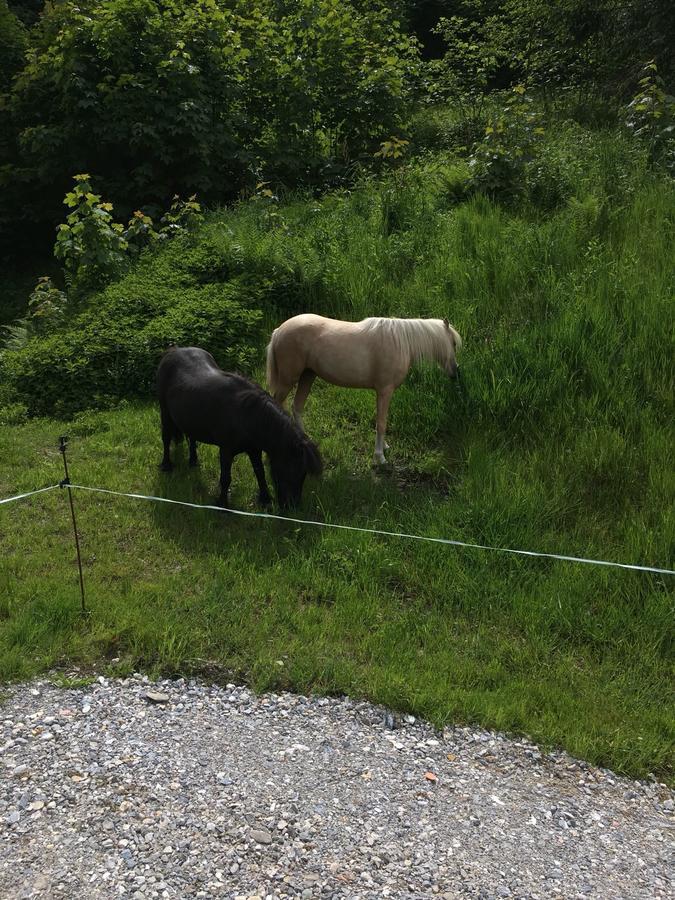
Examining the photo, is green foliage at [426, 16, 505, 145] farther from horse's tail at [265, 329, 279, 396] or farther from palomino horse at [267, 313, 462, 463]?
horse's tail at [265, 329, 279, 396]

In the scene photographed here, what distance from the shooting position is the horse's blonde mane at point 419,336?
6895mm

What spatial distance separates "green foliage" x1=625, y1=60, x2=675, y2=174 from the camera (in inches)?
413

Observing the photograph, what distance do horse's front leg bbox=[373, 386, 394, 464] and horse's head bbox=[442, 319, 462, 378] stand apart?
71 centimetres

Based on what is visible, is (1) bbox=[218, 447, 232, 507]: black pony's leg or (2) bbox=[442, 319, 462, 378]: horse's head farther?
(2) bbox=[442, 319, 462, 378]: horse's head

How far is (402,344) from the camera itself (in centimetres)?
689

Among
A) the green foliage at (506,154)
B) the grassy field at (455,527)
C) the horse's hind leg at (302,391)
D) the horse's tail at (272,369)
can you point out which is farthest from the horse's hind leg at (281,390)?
the green foliage at (506,154)

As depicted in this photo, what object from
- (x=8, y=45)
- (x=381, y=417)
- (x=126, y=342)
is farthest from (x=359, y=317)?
(x=8, y=45)

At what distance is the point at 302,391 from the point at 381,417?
1038mm

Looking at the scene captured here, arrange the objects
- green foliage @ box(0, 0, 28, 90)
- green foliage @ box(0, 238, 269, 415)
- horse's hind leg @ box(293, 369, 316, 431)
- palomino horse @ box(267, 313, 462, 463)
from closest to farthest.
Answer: palomino horse @ box(267, 313, 462, 463), horse's hind leg @ box(293, 369, 316, 431), green foliage @ box(0, 238, 269, 415), green foliage @ box(0, 0, 28, 90)

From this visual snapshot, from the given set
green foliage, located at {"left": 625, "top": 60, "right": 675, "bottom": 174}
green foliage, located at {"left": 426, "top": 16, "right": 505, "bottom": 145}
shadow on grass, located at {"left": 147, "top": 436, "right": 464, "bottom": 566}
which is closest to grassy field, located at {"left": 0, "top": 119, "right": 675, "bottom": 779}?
shadow on grass, located at {"left": 147, "top": 436, "right": 464, "bottom": 566}

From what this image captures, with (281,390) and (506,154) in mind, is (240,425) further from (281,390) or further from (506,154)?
(506,154)

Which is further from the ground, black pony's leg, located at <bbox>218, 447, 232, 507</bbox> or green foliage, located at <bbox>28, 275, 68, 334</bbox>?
green foliage, located at <bbox>28, 275, 68, 334</bbox>

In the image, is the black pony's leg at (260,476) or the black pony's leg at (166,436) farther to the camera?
the black pony's leg at (166,436)

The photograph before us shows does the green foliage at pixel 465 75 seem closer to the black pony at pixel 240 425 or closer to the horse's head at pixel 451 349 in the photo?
the horse's head at pixel 451 349
